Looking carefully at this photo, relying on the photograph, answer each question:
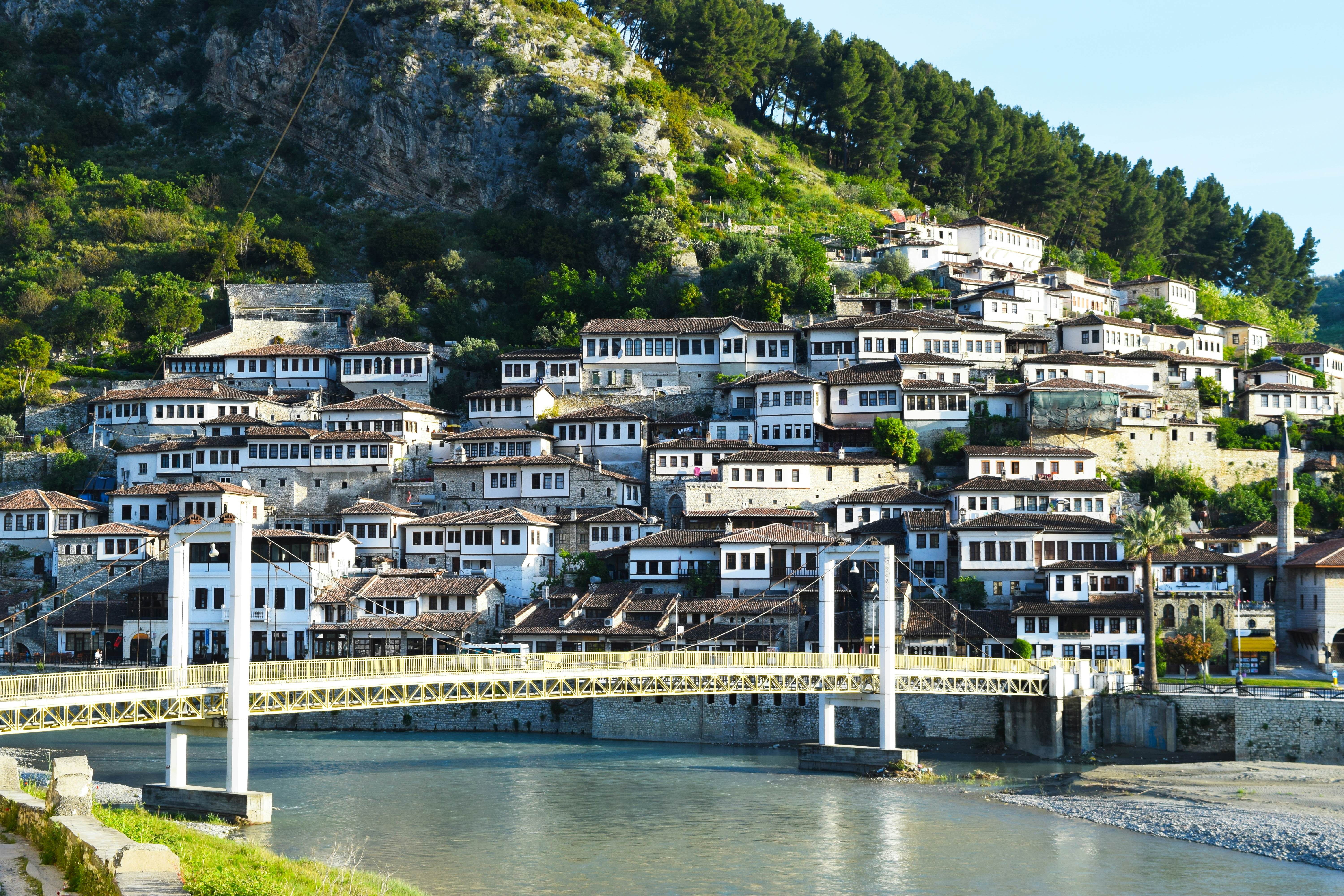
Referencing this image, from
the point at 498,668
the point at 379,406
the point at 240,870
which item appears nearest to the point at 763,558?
the point at 498,668

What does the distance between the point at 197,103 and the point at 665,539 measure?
206 ft

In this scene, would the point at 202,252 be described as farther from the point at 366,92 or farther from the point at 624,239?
the point at 624,239

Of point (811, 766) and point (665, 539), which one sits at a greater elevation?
point (665, 539)

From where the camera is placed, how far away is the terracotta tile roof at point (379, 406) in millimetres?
58250

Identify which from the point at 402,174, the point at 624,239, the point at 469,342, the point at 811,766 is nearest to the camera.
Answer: the point at 811,766

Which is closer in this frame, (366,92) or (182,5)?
(366,92)

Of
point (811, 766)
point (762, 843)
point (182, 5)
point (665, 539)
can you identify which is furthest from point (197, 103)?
→ point (762, 843)

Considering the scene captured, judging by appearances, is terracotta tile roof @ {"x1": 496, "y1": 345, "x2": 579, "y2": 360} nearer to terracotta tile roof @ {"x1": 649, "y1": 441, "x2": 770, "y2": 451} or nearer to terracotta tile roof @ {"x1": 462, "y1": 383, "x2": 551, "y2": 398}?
terracotta tile roof @ {"x1": 462, "y1": 383, "x2": 551, "y2": 398}

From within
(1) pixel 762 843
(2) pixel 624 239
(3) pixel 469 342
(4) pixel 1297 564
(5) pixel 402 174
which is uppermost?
(5) pixel 402 174

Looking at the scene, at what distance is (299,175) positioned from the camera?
89062 mm

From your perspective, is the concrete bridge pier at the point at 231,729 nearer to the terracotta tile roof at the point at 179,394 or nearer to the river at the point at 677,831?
the river at the point at 677,831

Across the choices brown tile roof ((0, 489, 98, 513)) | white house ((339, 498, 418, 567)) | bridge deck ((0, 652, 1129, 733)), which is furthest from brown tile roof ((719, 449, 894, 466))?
brown tile roof ((0, 489, 98, 513))

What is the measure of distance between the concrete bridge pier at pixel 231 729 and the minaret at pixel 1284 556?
34263mm

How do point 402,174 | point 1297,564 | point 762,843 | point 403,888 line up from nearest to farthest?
1. point 403,888
2. point 762,843
3. point 1297,564
4. point 402,174
